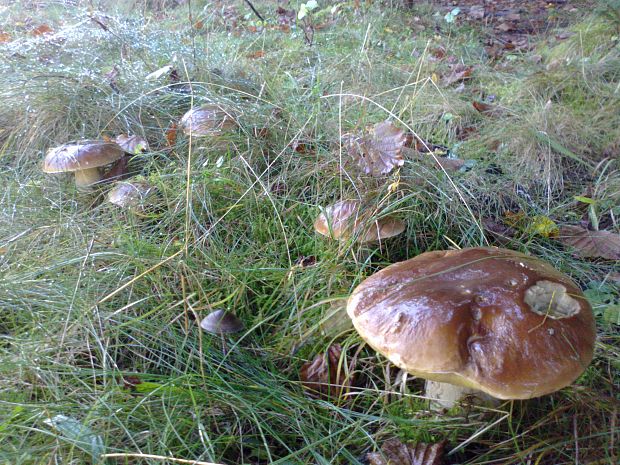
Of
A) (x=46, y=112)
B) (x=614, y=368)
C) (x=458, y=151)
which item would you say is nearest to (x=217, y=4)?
(x=46, y=112)

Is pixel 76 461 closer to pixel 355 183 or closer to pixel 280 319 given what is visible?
pixel 280 319

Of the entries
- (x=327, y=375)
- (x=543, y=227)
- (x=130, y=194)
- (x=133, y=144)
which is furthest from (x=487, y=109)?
(x=327, y=375)

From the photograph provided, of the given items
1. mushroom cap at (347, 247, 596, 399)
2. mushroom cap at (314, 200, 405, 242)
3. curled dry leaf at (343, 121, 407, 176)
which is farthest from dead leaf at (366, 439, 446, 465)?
curled dry leaf at (343, 121, 407, 176)

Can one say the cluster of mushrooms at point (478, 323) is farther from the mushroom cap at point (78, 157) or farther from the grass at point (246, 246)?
the mushroom cap at point (78, 157)

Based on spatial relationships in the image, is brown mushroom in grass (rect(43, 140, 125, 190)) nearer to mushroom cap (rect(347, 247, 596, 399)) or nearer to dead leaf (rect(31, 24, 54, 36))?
mushroom cap (rect(347, 247, 596, 399))

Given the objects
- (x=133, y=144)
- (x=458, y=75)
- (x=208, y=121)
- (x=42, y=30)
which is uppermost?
(x=42, y=30)

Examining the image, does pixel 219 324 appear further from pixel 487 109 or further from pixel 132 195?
pixel 487 109
